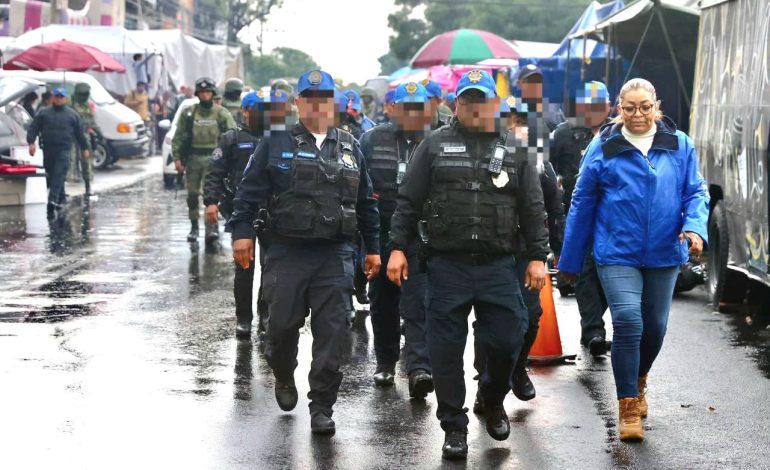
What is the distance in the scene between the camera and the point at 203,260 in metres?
15.4

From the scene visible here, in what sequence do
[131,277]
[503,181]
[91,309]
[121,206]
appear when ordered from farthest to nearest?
1. [121,206]
2. [131,277]
3. [91,309]
4. [503,181]

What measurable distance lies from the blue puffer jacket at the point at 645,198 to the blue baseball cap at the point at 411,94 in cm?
151

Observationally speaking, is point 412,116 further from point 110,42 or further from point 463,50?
point 110,42

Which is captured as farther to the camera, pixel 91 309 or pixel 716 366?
pixel 91 309

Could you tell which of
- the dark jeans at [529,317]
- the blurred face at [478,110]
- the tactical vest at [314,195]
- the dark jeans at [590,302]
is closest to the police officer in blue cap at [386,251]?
the dark jeans at [529,317]

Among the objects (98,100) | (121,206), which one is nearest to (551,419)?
(121,206)

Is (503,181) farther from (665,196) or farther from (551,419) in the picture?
(551,419)

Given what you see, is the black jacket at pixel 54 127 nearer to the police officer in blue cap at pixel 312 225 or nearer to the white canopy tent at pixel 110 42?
the police officer in blue cap at pixel 312 225

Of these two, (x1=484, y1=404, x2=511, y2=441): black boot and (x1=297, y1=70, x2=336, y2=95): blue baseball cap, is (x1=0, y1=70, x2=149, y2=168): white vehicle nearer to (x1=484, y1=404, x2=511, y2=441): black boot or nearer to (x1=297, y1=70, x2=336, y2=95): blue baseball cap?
(x1=297, y1=70, x2=336, y2=95): blue baseball cap

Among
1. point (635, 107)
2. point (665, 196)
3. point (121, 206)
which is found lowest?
point (121, 206)

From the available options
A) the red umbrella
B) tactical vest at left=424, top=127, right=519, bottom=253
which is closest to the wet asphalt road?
tactical vest at left=424, top=127, right=519, bottom=253

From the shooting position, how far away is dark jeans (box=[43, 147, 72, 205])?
2066 centimetres

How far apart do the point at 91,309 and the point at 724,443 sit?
610 cm

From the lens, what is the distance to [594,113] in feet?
32.2
